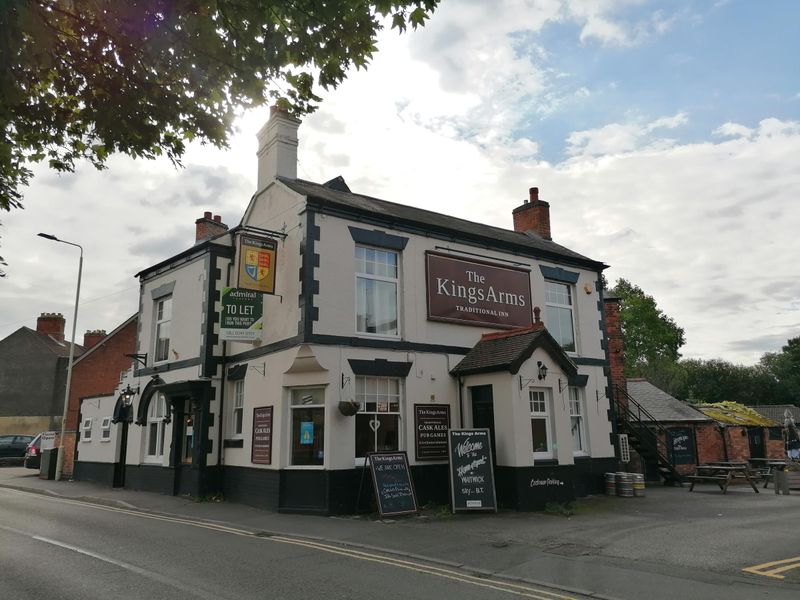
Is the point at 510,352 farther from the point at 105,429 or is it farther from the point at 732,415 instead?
the point at 732,415

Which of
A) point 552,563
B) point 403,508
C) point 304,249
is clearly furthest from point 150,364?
point 552,563

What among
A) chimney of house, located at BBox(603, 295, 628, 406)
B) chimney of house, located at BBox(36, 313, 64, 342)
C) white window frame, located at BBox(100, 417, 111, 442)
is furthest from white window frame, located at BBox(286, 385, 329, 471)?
chimney of house, located at BBox(36, 313, 64, 342)

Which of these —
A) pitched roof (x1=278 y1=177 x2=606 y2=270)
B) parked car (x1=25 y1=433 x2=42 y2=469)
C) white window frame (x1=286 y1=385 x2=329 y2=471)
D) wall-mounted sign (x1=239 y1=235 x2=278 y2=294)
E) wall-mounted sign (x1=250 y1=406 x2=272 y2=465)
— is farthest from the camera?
parked car (x1=25 y1=433 x2=42 y2=469)

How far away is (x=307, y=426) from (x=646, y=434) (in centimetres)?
1329

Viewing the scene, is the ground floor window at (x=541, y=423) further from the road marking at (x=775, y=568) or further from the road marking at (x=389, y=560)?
the road marking at (x=389, y=560)

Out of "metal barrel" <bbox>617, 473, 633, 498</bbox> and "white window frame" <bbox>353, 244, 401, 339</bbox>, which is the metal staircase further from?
"white window frame" <bbox>353, 244, 401, 339</bbox>

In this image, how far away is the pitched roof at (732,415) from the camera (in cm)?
2564

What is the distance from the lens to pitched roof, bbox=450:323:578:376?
14062 millimetres

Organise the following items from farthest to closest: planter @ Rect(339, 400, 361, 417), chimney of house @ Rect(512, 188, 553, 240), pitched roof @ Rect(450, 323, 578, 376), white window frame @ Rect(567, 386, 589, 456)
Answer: chimney of house @ Rect(512, 188, 553, 240)
white window frame @ Rect(567, 386, 589, 456)
pitched roof @ Rect(450, 323, 578, 376)
planter @ Rect(339, 400, 361, 417)

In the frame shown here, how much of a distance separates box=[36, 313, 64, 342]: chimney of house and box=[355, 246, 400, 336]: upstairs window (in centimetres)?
3353

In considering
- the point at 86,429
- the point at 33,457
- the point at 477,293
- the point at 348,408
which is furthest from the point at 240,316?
the point at 33,457

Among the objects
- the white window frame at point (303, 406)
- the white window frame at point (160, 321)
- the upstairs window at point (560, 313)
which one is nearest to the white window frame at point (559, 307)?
the upstairs window at point (560, 313)

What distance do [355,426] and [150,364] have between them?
28.5 ft

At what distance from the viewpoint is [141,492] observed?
56.6 ft
